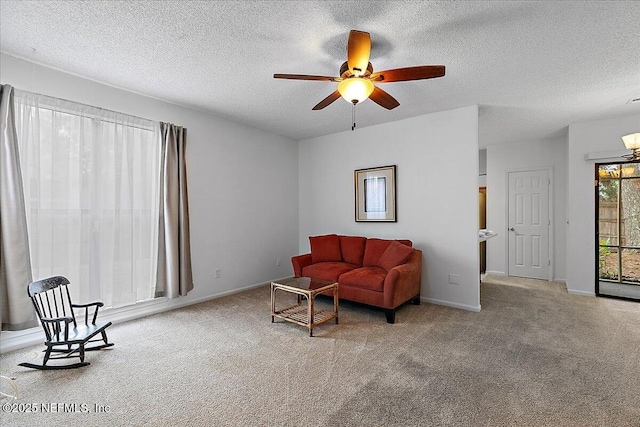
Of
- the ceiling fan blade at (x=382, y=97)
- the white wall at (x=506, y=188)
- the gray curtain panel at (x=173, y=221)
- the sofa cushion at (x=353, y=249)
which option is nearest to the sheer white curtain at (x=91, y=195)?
the gray curtain panel at (x=173, y=221)

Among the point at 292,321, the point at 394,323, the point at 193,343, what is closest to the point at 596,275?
the point at 394,323

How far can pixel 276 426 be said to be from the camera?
1820 mm

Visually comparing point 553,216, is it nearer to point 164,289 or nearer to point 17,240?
point 164,289

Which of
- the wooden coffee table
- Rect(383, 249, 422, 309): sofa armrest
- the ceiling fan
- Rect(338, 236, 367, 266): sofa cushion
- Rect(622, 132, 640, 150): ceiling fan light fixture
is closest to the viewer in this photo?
the ceiling fan

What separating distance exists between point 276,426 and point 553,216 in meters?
6.00

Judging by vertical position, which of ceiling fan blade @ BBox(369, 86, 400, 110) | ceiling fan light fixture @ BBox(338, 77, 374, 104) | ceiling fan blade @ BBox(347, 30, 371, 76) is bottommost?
ceiling fan light fixture @ BBox(338, 77, 374, 104)

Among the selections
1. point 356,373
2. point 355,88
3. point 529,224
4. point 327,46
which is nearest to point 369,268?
point 356,373

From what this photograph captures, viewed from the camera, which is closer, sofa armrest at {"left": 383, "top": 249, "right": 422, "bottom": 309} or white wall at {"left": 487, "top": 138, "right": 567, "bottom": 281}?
sofa armrest at {"left": 383, "top": 249, "right": 422, "bottom": 309}

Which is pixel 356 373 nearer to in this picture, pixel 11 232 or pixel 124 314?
pixel 124 314

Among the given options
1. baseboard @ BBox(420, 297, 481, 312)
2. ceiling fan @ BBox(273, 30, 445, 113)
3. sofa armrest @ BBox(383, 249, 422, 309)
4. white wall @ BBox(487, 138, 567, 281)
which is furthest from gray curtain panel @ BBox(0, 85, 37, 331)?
white wall @ BBox(487, 138, 567, 281)

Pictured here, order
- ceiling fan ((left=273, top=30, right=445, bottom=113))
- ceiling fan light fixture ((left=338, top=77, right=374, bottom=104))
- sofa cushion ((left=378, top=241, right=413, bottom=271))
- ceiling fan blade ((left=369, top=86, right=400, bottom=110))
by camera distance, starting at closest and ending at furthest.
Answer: ceiling fan ((left=273, top=30, right=445, bottom=113)), ceiling fan light fixture ((left=338, top=77, right=374, bottom=104)), ceiling fan blade ((left=369, top=86, right=400, bottom=110)), sofa cushion ((left=378, top=241, right=413, bottom=271))

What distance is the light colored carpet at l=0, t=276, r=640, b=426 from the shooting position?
1927 millimetres

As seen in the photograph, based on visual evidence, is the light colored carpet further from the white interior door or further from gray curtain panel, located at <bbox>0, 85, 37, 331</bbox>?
the white interior door

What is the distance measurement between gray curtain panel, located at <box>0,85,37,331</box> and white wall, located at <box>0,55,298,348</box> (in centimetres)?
58
